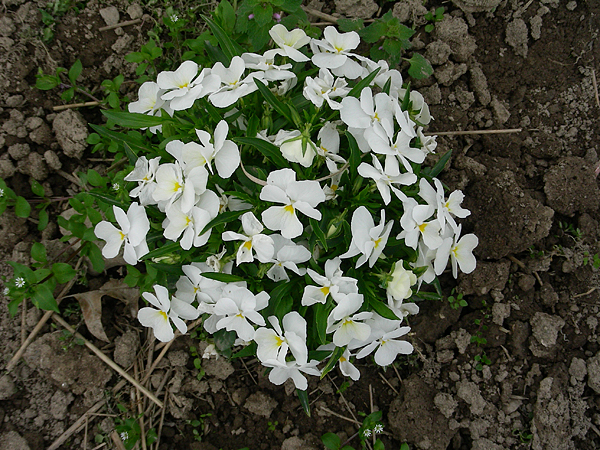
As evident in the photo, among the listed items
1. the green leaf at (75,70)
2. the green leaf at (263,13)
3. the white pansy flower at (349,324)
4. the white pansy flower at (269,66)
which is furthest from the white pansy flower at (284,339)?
the green leaf at (75,70)

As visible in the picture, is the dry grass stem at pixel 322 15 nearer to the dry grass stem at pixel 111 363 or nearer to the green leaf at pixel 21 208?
the green leaf at pixel 21 208

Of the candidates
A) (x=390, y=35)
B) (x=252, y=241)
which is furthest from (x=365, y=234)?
(x=390, y=35)

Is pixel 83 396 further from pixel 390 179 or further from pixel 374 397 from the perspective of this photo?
pixel 390 179

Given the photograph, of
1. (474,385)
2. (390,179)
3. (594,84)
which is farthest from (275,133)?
(594,84)

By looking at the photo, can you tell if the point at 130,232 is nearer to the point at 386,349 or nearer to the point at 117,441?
the point at 386,349

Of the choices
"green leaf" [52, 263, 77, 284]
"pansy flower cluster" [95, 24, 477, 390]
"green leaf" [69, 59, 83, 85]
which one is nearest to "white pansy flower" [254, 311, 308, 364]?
"pansy flower cluster" [95, 24, 477, 390]

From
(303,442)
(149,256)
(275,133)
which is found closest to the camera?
(149,256)
